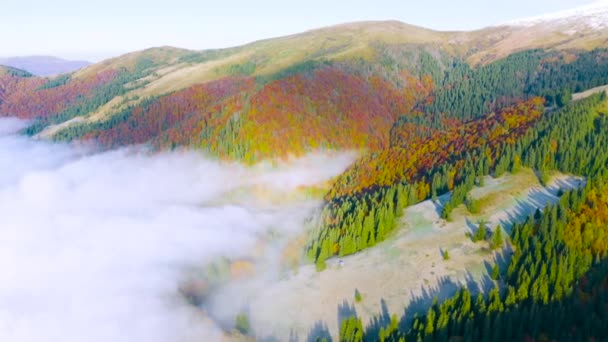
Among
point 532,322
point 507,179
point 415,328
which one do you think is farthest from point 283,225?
point 532,322

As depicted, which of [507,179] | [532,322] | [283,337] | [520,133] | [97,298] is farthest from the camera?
[520,133]

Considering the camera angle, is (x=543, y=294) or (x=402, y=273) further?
(x=402, y=273)

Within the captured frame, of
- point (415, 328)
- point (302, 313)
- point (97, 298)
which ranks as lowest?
point (97, 298)

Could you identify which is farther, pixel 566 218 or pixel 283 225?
pixel 283 225

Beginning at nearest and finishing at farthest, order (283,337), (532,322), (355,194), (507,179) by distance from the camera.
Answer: (532,322), (283,337), (507,179), (355,194)

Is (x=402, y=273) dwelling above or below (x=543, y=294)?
below

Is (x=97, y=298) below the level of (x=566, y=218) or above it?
below

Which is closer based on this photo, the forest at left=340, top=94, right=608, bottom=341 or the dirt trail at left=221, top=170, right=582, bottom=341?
the forest at left=340, top=94, right=608, bottom=341

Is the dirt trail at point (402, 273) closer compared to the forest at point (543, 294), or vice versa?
the forest at point (543, 294)

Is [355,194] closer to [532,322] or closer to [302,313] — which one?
[302,313]
